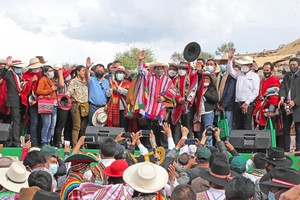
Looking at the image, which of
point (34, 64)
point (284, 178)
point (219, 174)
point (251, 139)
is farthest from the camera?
point (34, 64)

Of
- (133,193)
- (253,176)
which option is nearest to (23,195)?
(133,193)

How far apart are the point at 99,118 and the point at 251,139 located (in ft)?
10.8

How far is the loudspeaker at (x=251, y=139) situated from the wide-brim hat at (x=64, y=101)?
352 centimetres

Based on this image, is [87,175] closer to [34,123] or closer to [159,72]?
[159,72]

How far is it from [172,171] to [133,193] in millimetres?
1198

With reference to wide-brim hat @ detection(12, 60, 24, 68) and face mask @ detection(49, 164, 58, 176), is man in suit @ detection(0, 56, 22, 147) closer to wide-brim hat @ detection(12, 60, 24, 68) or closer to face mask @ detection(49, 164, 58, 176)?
wide-brim hat @ detection(12, 60, 24, 68)

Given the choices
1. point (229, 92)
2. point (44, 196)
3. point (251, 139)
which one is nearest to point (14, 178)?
point (44, 196)

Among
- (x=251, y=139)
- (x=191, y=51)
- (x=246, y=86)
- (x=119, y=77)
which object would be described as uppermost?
(x=191, y=51)

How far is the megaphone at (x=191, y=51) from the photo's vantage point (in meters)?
13.6

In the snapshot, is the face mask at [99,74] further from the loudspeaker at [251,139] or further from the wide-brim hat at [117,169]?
the wide-brim hat at [117,169]

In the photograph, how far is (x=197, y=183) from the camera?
22.7 ft

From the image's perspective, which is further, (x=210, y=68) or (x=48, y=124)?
(x=210, y=68)

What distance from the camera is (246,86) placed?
13680 mm

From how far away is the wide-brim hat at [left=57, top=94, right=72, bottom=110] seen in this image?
45.3 ft
